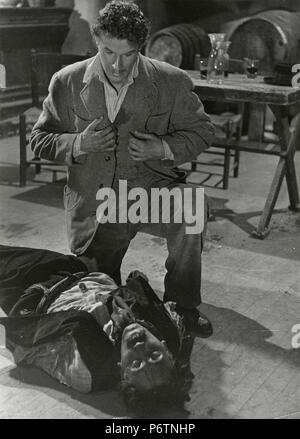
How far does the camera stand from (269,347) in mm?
2748

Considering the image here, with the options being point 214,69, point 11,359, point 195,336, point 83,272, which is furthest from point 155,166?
point 214,69

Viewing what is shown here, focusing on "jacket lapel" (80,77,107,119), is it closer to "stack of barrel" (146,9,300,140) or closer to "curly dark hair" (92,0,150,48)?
"curly dark hair" (92,0,150,48)

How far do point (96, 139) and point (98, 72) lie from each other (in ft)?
1.15

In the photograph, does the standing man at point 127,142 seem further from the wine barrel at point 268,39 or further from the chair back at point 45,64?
the wine barrel at point 268,39

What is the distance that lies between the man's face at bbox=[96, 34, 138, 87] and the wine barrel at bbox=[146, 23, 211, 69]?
4.18 m

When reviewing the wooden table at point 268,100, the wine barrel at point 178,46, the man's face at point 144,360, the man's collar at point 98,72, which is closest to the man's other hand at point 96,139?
the man's collar at point 98,72

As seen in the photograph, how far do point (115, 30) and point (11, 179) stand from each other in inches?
113

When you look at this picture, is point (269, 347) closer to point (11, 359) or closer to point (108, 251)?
point (108, 251)

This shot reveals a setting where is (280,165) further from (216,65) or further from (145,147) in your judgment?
(145,147)

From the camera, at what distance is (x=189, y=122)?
112 inches

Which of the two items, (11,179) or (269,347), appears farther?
(11,179)

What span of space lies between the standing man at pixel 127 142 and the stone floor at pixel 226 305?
0.84ft

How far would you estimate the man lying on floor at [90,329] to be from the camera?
7.31 feet

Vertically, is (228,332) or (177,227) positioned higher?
(177,227)
